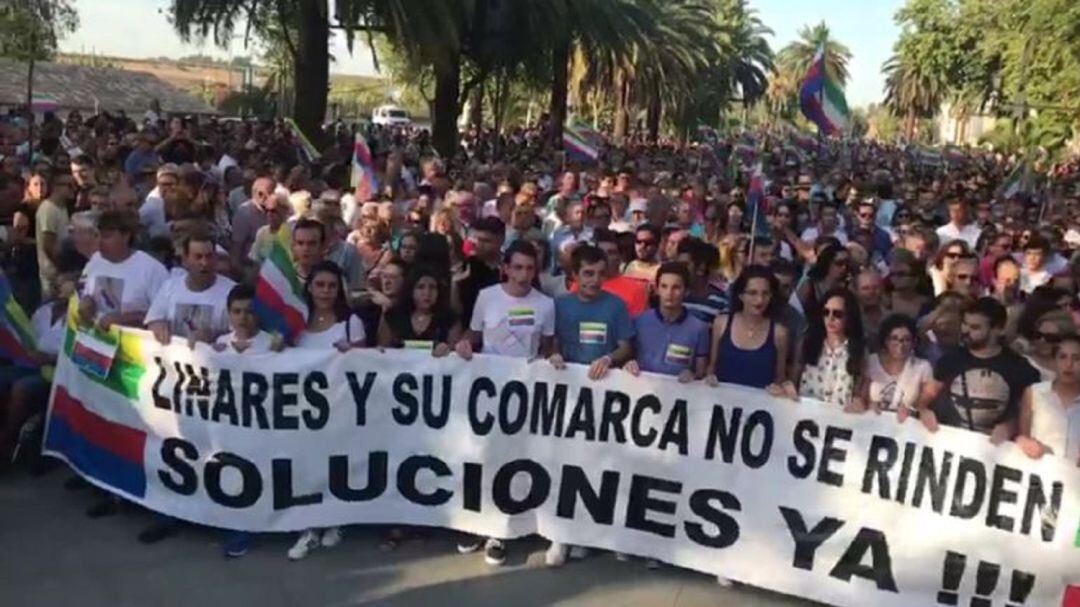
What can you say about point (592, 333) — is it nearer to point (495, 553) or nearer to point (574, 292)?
point (574, 292)

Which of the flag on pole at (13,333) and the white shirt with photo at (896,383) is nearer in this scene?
the white shirt with photo at (896,383)

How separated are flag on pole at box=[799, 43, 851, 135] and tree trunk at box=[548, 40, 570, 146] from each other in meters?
9.22

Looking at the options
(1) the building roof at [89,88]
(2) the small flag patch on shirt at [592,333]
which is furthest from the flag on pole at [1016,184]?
(1) the building roof at [89,88]

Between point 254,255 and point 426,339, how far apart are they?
9.19 feet

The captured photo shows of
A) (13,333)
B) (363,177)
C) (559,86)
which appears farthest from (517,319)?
(559,86)

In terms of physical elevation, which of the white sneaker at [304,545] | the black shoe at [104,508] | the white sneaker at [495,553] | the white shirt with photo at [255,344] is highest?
the white shirt with photo at [255,344]

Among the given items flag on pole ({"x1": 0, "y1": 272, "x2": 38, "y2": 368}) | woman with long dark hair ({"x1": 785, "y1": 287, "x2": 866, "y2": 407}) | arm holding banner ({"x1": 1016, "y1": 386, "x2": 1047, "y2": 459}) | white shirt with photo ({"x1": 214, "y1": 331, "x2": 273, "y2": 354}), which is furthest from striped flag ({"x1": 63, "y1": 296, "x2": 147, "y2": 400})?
arm holding banner ({"x1": 1016, "y1": 386, "x2": 1047, "y2": 459})

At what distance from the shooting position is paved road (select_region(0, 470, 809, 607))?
190 inches

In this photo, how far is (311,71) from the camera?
710 inches

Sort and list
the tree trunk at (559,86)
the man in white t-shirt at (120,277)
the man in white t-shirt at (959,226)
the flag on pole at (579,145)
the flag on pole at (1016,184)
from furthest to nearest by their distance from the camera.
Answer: the tree trunk at (559,86)
the flag on pole at (579,145)
the flag on pole at (1016,184)
the man in white t-shirt at (959,226)
the man in white t-shirt at (120,277)

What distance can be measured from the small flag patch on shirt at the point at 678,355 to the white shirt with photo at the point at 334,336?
1468 mm

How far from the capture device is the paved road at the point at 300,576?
4.83 m

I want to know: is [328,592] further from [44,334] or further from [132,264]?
[44,334]

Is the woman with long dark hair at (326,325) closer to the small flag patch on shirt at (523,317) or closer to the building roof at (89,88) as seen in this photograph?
the small flag patch on shirt at (523,317)
